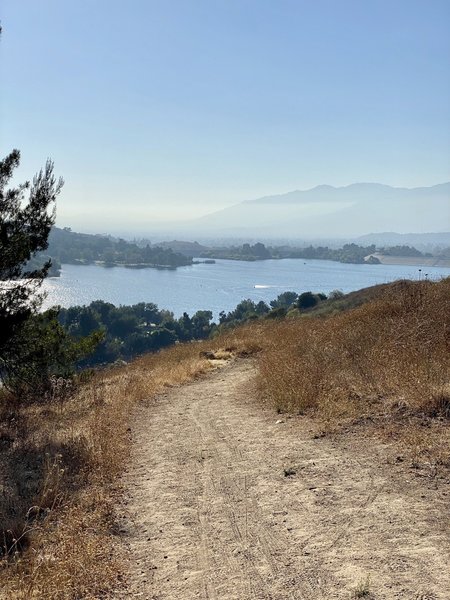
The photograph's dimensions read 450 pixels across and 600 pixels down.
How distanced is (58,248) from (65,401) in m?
116

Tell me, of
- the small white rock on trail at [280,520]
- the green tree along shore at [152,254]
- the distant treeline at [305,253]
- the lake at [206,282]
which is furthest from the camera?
the green tree along shore at [152,254]

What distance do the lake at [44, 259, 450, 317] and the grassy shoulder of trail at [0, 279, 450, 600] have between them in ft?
153

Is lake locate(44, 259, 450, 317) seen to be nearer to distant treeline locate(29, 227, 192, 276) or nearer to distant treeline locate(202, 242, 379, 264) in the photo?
distant treeline locate(202, 242, 379, 264)

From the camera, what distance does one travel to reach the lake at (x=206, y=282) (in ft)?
227

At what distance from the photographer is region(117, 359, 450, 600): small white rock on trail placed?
10.2 feet

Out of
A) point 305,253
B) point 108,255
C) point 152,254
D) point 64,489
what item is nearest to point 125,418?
point 64,489

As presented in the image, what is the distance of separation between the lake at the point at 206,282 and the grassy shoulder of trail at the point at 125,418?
46505mm

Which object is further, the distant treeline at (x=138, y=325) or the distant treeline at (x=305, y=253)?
the distant treeline at (x=305, y=253)

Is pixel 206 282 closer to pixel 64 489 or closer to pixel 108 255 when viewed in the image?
pixel 108 255

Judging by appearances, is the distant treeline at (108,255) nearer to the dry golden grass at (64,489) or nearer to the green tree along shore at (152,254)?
the green tree along shore at (152,254)

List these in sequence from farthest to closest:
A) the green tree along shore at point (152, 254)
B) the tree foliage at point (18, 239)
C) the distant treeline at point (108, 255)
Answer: the distant treeline at point (108, 255) < the green tree along shore at point (152, 254) < the tree foliage at point (18, 239)

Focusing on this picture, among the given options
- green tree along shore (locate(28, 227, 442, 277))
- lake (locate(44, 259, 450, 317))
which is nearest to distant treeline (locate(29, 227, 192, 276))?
green tree along shore (locate(28, 227, 442, 277))

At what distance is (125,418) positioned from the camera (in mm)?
7875

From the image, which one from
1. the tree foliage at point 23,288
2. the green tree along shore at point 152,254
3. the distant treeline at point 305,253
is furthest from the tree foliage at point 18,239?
the distant treeline at point 305,253
